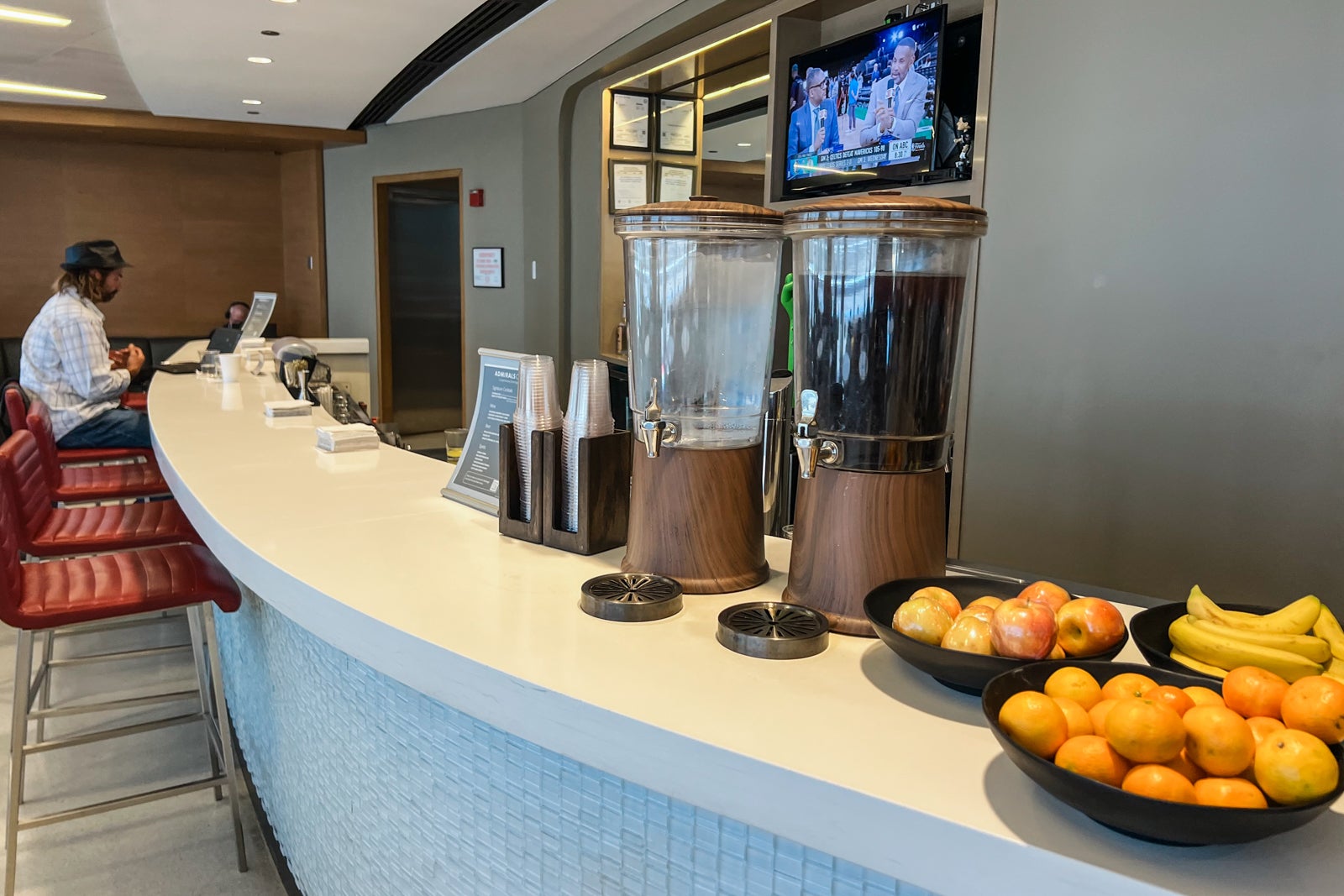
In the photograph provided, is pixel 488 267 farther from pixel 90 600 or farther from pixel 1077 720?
pixel 1077 720

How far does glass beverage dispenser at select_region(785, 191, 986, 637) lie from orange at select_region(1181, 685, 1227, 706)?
38 centimetres

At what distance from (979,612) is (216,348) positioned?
605cm

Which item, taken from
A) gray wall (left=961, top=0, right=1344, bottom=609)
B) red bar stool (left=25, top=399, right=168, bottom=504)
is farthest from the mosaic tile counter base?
gray wall (left=961, top=0, right=1344, bottom=609)

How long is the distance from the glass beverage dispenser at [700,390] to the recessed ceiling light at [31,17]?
5.69m

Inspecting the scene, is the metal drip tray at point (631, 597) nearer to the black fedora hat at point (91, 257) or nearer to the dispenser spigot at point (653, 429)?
the dispenser spigot at point (653, 429)

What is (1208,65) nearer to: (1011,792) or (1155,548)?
(1155,548)

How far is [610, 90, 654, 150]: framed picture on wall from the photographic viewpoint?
615 centimetres

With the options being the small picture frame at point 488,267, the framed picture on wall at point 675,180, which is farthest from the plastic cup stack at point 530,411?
the small picture frame at point 488,267

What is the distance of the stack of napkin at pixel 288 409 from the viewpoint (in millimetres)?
3232

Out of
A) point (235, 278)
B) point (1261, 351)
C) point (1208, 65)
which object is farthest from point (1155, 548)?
point (235, 278)

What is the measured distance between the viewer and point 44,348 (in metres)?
4.59

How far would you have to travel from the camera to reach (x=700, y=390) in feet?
4.45

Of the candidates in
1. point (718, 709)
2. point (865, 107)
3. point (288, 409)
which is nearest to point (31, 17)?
point (288, 409)

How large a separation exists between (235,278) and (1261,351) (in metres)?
10.1
